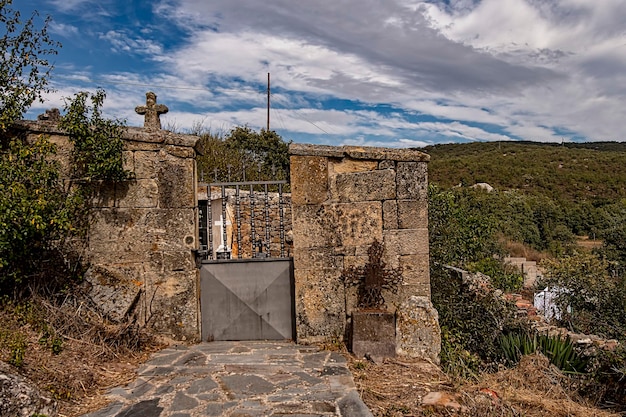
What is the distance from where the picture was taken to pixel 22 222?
15.5 ft

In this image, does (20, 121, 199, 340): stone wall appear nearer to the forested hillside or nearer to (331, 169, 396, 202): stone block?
(331, 169, 396, 202): stone block

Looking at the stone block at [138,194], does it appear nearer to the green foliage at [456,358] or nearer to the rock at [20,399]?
the rock at [20,399]

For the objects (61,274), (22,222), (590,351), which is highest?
(22,222)

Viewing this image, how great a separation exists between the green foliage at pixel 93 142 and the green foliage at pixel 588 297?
7.32 meters

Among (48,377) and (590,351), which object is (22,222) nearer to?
(48,377)

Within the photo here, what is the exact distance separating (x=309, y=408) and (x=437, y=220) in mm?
5401

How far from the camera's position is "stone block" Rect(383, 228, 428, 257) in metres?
5.46

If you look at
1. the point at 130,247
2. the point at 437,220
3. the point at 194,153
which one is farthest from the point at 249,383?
the point at 437,220

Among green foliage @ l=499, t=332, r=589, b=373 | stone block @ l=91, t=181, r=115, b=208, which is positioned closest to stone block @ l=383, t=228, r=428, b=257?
green foliage @ l=499, t=332, r=589, b=373

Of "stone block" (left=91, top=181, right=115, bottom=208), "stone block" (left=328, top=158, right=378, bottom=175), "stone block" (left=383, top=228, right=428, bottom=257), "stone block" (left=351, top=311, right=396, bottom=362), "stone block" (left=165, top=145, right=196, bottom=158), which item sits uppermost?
"stone block" (left=165, top=145, right=196, bottom=158)

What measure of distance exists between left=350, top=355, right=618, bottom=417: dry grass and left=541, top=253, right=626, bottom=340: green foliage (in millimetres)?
3338

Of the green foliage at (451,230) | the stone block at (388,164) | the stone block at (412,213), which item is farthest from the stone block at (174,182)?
the green foliage at (451,230)

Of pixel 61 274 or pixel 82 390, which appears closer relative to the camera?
pixel 82 390

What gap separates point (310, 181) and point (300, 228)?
1.82ft
